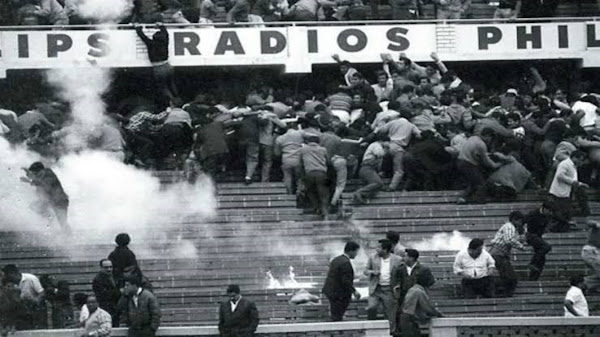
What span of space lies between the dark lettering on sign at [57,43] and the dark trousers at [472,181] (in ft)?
26.3

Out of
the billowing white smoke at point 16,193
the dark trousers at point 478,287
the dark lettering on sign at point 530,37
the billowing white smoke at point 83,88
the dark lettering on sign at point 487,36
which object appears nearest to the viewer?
the dark trousers at point 478,287

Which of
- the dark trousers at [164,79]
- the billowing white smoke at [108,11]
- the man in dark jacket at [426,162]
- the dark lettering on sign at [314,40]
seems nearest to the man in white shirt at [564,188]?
the man in dark jacket at [426,162]

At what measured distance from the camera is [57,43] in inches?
1479

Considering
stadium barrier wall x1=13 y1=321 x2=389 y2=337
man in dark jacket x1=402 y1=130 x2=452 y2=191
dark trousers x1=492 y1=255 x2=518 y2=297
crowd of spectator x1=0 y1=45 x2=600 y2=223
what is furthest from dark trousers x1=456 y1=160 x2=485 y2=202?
stadium barrier wall x1=13 y1=321 x2=389 y2=337

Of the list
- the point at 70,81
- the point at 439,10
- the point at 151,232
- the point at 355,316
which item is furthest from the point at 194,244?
the point at 439,10

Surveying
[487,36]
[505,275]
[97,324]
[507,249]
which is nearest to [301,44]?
[487,36]

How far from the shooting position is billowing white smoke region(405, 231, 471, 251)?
32219 mm

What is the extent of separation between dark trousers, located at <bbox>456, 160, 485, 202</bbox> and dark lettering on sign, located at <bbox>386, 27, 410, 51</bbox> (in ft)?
18.0

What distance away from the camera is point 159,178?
112 ft

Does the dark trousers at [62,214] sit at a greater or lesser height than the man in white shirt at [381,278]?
greater

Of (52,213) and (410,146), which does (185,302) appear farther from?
(410,146)

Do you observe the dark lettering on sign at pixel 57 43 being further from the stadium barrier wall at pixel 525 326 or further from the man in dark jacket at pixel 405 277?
the stadium barrier wall at pixel 525 326

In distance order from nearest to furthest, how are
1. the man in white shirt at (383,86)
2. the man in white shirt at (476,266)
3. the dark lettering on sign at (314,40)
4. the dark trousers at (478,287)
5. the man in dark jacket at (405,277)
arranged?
the man in dark jacket at (405,277), the man in white shirt at (476,266), the dark trousers at (478,287), the man in white shirt at (383,86), the dark lettering on sign at (314,40)

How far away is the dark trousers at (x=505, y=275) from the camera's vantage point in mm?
29781
